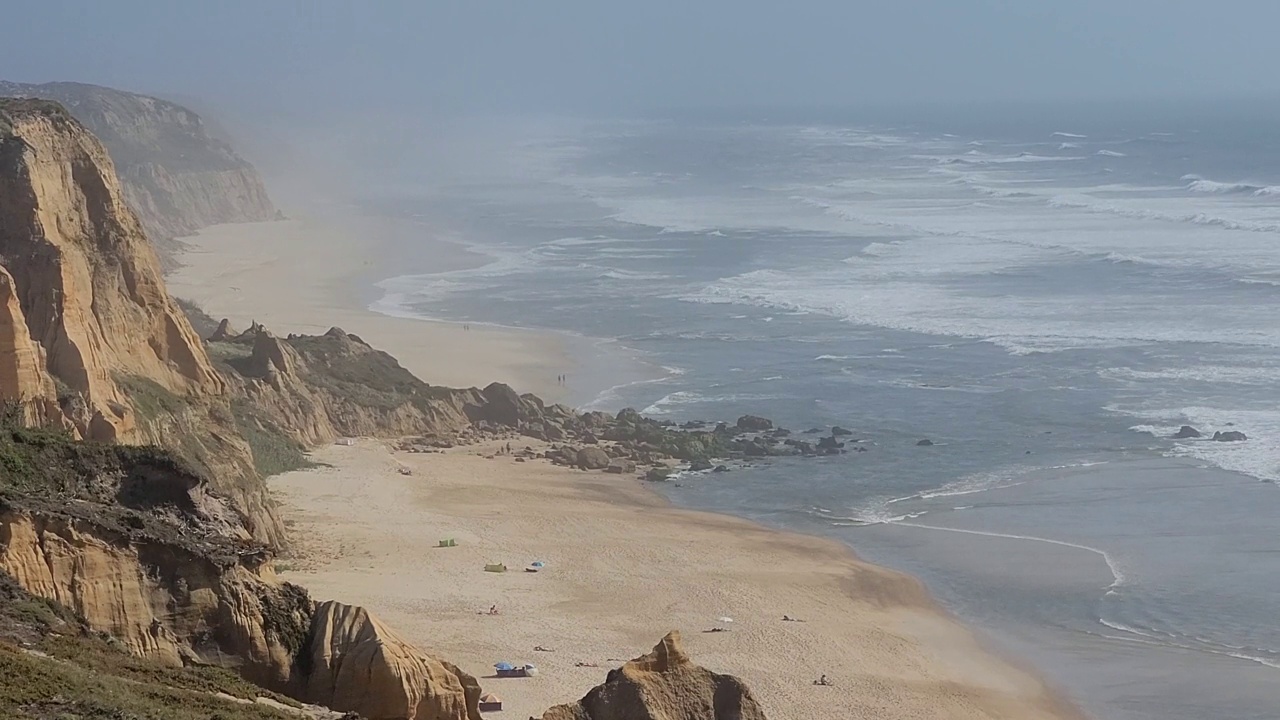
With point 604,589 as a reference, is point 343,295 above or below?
above

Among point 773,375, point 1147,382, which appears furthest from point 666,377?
point 1147,382

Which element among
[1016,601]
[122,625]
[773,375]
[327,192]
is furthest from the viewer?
[327,192]

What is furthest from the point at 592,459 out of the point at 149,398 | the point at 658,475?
the point at 149,398

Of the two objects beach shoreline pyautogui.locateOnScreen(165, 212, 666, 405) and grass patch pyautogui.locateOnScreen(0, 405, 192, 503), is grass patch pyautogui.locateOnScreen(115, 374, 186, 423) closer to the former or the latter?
grass patch pyautogui.locateOnScreen(0, 405, 192, 503)

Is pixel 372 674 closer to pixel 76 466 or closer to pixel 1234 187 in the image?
pixel 76 466

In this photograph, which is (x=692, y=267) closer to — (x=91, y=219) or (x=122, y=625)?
(x=91, y=219)

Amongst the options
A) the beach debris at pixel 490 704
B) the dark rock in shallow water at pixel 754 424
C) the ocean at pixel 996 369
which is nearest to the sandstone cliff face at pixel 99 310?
the beach debris at pixel 490 704

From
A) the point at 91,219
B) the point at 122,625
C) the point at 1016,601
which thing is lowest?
the point at 1016,601
